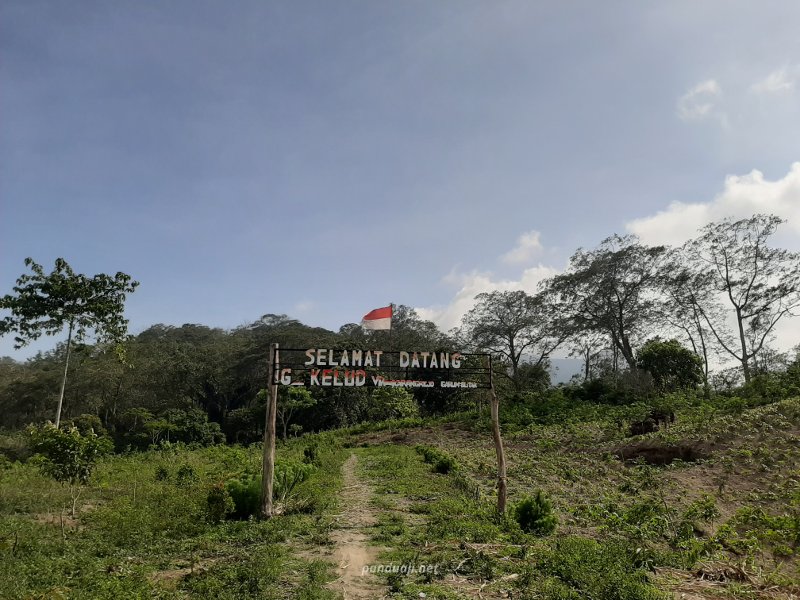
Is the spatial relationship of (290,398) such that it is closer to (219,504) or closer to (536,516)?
(219,504)

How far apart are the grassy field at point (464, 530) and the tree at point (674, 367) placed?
1416 cm

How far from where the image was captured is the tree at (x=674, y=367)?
3222 cm

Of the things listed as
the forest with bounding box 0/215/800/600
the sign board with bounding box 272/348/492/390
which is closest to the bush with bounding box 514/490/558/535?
the forest with bounding box 0/215/800/600

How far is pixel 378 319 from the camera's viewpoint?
40.9 feet

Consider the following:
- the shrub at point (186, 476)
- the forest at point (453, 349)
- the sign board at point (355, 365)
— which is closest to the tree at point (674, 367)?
the forest at point (453, 349)

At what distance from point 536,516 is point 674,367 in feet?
90.5

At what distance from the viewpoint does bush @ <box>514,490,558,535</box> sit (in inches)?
379

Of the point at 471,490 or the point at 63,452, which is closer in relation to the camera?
the point at 63,452

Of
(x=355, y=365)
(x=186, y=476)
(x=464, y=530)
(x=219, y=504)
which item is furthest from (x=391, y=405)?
(x=464, y=530)

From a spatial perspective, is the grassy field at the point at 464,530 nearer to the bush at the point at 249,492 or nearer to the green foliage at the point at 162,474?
the green foliage at the point at 162,474

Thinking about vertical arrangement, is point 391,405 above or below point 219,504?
above

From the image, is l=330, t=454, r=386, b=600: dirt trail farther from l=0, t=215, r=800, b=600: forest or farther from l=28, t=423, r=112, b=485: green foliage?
l=28, t=423, r=112, b=485: green foliage

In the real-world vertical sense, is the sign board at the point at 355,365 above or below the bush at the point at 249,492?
above

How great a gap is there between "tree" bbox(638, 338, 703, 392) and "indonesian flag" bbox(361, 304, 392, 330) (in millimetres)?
27128
